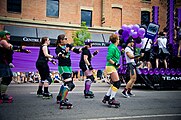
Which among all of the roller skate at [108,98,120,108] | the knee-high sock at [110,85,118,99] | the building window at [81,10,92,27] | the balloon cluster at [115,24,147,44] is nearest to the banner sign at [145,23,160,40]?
the balloon cluster at [115,24,147,44]

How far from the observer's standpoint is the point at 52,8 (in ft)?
81.5

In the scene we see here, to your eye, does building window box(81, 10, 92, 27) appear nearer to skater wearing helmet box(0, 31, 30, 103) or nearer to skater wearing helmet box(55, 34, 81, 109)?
skater wearing helmet box(0, 31, 30, 103)

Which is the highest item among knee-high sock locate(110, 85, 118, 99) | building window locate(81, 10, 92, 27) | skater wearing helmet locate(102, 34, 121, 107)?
building window locate(81, 10, 92, 27)

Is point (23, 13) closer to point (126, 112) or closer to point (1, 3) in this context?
point (1, 3)

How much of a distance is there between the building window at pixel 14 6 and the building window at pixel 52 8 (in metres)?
2.74

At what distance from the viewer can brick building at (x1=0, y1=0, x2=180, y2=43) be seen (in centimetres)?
2252

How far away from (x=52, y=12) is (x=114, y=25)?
6583 mm

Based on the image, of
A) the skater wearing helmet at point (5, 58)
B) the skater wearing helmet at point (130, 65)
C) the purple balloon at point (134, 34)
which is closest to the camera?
the skater wearing helmet at point (5, 58)

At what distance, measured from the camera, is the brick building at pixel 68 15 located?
2252 cm

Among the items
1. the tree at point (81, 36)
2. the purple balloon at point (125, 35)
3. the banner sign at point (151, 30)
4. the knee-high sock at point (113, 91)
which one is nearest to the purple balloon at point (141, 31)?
the banner sign at point (151, 30)

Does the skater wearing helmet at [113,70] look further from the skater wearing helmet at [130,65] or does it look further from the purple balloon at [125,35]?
the purple balloon at [125,35]

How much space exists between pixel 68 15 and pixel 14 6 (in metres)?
5.20

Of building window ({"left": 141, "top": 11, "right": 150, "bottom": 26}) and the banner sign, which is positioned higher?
building window ({"left": 141, "top": 11, "right": 150, "bottom": 26})

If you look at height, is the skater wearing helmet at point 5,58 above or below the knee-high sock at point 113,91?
above
